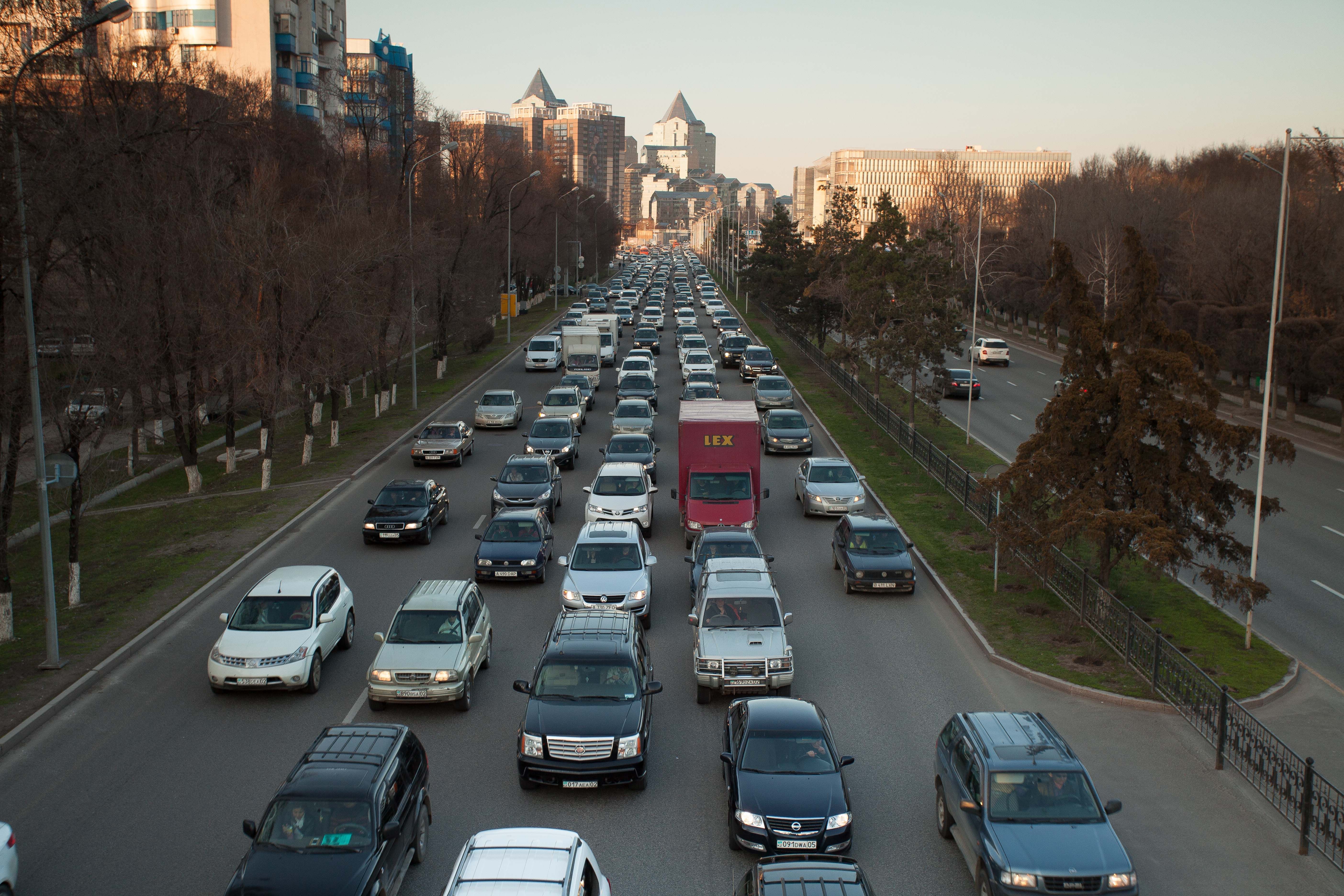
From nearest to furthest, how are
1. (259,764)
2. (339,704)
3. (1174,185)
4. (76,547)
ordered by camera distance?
1. (259,764)
2. (339,704)
3. (76,547)
4. (1174,185)

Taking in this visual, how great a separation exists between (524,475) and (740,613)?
1192cm

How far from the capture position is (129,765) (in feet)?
46.2

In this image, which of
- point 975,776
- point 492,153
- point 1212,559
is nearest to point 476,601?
point 975,776

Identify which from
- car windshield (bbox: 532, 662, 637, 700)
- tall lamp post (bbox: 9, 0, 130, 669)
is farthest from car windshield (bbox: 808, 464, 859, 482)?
tall lamp post (bbox: 9, 0, 130, 669)

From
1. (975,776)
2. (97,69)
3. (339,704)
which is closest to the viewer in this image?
(975,776)

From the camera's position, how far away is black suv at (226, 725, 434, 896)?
9.71 m

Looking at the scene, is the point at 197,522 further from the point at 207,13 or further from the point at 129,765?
the point at 207,13

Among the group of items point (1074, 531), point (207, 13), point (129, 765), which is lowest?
point (129, 765)

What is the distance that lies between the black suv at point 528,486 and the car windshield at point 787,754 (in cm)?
1384

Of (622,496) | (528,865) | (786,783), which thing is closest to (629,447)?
(622,496)

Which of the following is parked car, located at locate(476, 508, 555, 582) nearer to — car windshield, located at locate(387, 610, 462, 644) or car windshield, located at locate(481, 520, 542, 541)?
car windshield, located at locate(481, 520, 542, 541)

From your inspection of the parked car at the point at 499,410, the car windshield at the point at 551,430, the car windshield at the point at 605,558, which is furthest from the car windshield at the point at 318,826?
the parked car at the point at 499,410

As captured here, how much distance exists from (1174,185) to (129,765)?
86972 millimetres

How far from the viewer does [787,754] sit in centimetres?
1228
